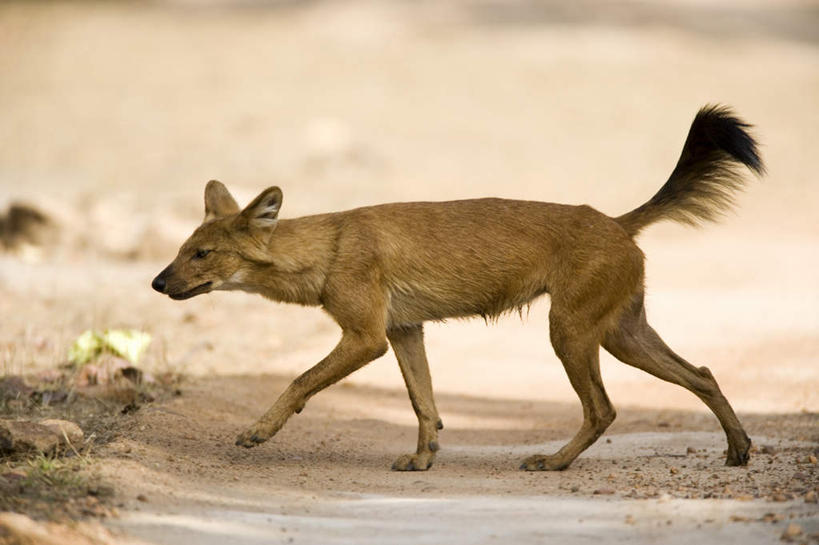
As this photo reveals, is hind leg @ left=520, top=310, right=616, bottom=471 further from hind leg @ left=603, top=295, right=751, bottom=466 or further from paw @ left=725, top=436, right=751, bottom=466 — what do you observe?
paw @ left=725, top=436, right=751, bottom=466

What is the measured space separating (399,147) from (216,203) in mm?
16841

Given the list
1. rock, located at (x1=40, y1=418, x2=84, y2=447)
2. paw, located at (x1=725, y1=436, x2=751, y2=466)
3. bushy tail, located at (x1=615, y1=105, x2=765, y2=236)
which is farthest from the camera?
bushy tail, located at (x1=615, y1=105, x2=765, y2=236)

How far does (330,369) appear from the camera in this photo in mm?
6930

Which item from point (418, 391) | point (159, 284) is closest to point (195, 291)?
point (159, 284)

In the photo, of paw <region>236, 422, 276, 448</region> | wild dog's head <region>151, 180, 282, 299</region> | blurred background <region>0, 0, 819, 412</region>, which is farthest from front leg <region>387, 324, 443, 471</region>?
blurred background <region>0, 0, 819, 412</region>

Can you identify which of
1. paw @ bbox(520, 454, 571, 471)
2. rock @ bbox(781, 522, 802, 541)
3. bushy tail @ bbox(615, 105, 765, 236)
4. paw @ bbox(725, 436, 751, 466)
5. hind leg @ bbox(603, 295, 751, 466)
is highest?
bushy tail @ bbox(615, 105, 765, 236)

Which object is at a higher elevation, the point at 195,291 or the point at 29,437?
the point at 195,291

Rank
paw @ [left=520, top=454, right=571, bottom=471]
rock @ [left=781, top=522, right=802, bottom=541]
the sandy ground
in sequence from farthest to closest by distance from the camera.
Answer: paw @ [left=520, top=454, right=571, bottom=471] < the sandy ground < rock @ [left=781, top=522, right=802, bottom=541]

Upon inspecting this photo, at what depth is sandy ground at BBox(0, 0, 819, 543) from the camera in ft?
19.3

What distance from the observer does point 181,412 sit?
26.9 feet

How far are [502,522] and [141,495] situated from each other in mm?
1663

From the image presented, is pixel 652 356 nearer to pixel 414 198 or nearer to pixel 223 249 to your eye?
pixel 223 249

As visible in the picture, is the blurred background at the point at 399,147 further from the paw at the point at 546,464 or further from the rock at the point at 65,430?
the rock at the point at 65,430

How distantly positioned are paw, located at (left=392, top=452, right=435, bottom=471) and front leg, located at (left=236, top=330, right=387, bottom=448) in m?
0.65
